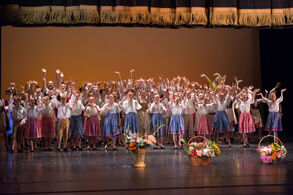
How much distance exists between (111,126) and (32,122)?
66.0 inches

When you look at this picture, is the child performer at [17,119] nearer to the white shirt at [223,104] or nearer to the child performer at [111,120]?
the child performer at [111,120]

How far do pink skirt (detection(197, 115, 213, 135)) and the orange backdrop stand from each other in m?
3.34

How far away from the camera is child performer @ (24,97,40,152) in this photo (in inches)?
366

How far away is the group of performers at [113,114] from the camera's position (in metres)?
9.44

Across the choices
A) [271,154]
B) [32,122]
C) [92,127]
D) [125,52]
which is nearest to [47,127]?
[32,122]

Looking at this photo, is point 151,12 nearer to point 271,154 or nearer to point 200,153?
point 200,153

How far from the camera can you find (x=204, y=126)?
10109mm

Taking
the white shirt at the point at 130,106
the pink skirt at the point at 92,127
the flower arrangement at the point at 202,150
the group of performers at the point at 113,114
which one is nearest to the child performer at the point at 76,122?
the group of performers at the point at 113,114

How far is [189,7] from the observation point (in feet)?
17.2

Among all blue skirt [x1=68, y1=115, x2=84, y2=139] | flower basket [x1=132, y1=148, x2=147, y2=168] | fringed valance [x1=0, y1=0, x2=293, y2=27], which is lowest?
flower basket [x1=132, y1=148, x2=147, y2=168]

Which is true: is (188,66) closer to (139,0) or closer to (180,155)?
(180,155)

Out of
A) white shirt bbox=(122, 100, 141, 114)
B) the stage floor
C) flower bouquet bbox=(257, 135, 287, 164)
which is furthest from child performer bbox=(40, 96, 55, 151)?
flower bouquet bbox=(257, 135, 287, 164)

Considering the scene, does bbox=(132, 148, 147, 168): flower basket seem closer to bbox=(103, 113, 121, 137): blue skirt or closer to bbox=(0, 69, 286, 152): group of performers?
bbox=(0, 69, 286, 152): group of performers

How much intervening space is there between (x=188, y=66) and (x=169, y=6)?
27.1ft
